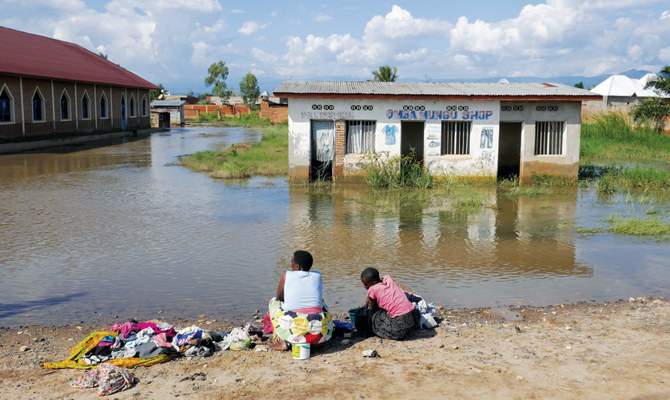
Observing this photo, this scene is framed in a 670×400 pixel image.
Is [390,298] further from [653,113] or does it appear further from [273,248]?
[653,113]

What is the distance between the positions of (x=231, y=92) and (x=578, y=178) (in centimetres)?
6805

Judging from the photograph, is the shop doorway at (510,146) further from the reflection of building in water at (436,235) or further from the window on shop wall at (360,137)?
the window on shop wall at (360,137)

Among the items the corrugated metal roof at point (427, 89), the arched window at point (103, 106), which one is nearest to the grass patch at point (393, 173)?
the corrugated metal roof at point (427, 89)

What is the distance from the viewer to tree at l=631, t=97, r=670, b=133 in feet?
95.9

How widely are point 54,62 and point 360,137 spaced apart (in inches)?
827

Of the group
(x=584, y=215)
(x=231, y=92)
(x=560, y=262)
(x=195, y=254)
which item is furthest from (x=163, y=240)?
(x=231, y=92)

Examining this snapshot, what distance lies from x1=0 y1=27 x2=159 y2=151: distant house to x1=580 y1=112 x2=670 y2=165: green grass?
2280 centimetres

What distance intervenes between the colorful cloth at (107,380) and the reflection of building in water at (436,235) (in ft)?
13.4

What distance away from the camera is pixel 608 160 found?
23.6 metres

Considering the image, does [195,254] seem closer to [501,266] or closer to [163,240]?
[163,240]

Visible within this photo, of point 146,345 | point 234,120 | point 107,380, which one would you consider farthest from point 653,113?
point 234,120

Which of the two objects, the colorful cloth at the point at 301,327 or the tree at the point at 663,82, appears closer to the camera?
the colorful cloth at the point at 301,327

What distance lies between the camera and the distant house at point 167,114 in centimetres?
4856

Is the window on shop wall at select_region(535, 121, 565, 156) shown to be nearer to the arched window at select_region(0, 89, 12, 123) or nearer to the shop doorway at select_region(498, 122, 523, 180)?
the shop doorway at select_region(498, 122, 523, 180)
